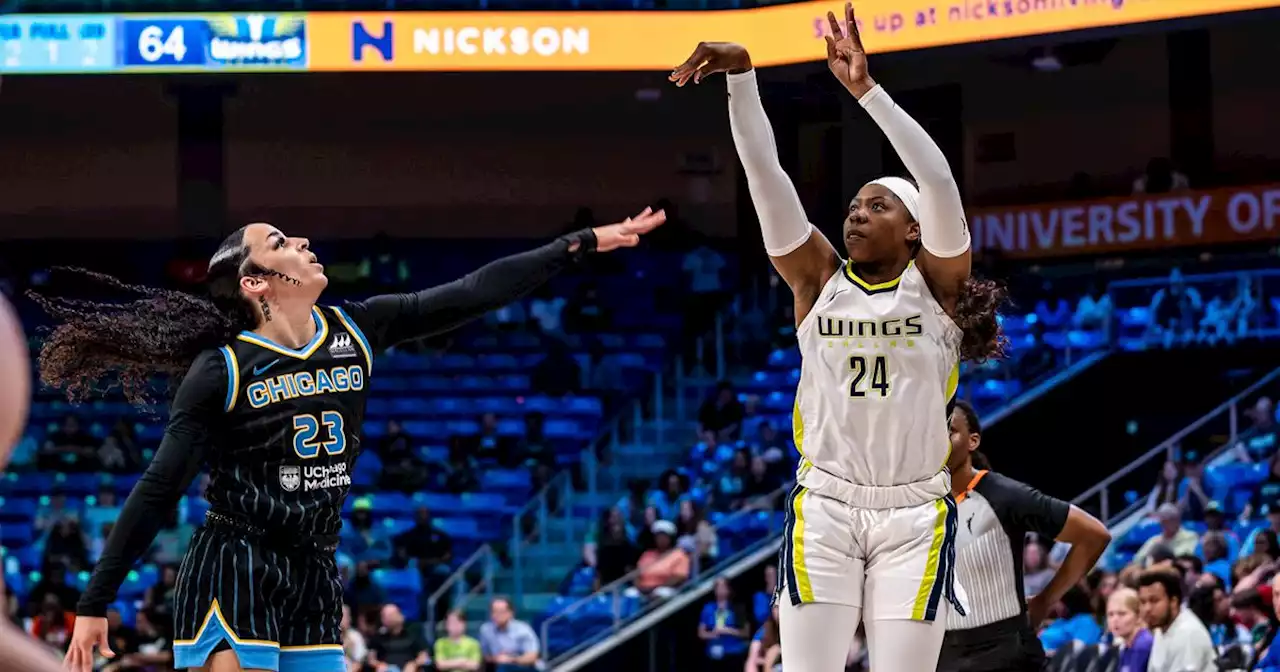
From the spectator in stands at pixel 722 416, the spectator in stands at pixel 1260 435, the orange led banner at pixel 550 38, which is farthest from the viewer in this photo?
the spectator in stands at pixel 722 416

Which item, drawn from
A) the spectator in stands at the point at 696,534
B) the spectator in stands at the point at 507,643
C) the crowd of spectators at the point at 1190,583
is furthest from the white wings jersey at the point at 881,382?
the spectator in stands at the point at 696,534

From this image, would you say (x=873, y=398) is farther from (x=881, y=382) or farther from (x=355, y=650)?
(x=355, y=650)

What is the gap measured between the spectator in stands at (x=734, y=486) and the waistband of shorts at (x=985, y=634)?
9.59 m

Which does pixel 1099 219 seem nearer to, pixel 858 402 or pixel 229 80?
pixel 229 80

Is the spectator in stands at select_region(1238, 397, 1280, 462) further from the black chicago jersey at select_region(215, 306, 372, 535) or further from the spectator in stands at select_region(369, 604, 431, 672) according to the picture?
the black chicago jersey at select_region(215, 306, 372, 535)

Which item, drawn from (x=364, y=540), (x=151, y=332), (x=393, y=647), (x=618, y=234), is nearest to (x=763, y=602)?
(x=393, y=647)

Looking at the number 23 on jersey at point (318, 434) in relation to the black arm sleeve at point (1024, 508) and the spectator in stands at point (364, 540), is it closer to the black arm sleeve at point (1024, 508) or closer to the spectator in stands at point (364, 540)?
the black arm sleeve at point (1024, 508)

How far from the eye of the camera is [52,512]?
1745 centimetres

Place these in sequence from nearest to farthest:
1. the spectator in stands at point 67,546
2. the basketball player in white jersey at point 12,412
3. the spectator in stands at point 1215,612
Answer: the basketball player in white jersey at point 12,412
the spectator in stands at point 1215,612
the spectator in stands at point 67,546

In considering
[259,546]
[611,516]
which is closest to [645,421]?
[611,516]

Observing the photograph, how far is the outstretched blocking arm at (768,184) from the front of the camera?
5305 millimetres

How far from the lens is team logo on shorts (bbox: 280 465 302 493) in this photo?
5484mm

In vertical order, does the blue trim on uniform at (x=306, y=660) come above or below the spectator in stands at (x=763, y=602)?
above

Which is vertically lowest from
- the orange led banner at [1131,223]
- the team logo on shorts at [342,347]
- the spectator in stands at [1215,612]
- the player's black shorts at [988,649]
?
the spectator in stands at [1215,612]
